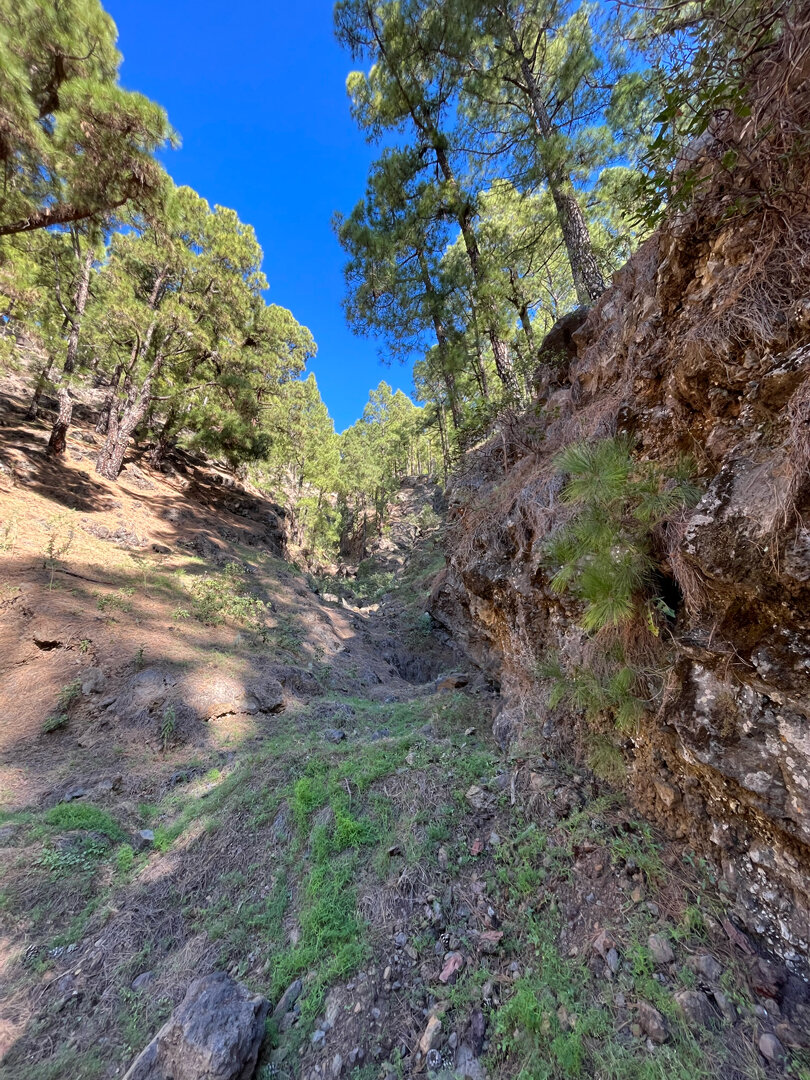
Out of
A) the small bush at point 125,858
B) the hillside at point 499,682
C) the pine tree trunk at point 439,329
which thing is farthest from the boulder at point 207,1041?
the pine tree trunk at point 439,329

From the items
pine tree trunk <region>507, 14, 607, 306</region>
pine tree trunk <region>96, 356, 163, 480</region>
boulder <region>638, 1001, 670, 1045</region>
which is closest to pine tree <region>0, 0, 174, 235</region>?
pine tree trunk <region>507, 14, 607, 306</region>

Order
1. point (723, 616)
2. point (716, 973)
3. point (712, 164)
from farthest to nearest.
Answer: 1. point (712, 164)
2. point (723, 616)
3. point (716, 973)

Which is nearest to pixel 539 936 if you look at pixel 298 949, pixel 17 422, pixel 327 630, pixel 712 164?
pixel 298 949

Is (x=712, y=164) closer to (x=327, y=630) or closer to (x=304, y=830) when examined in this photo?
(x=304, y=830)

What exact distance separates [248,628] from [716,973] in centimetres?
887

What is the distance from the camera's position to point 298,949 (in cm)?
260

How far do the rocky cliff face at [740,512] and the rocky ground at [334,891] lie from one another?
12.6 inches

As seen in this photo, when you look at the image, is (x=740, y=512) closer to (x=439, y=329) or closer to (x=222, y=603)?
(x=439, y=329)

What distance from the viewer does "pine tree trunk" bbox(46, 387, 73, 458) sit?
10.1 meters

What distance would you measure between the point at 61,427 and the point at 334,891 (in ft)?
43.7

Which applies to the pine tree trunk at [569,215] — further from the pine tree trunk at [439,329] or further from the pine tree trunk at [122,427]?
the pine tree trunk at [122,427]

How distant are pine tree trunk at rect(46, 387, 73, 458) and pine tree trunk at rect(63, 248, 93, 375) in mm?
823

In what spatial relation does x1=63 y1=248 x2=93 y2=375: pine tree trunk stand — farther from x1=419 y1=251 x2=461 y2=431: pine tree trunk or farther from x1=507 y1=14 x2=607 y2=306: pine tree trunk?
x1=507 y1=14 x2=607 y2=306: pine tree trunk

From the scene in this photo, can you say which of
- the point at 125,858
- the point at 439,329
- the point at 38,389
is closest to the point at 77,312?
the point at 38,389
